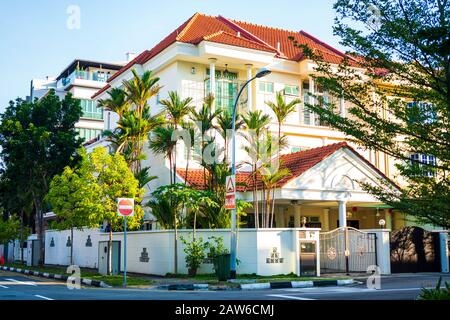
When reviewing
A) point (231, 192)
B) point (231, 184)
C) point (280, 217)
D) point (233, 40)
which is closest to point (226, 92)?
point (233, 40)

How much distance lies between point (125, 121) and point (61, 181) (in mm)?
4289

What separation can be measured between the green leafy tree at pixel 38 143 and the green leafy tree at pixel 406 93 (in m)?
21.5

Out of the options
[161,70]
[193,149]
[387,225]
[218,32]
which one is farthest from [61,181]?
[387,225]

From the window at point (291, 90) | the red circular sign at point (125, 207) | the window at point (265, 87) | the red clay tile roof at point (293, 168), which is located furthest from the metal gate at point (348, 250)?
the window at point (291, 90)

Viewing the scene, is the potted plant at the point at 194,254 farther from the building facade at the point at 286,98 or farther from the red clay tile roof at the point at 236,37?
the red clay tile roof at the point at 236,37

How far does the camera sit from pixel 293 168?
2812 cm

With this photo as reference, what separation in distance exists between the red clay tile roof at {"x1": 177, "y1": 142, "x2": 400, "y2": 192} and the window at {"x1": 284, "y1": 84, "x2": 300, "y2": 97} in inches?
221

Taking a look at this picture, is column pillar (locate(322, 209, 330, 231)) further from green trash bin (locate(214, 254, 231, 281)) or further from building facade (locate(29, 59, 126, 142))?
building facade (locate(29, 59, 126, 142))

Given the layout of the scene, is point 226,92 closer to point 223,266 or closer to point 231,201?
A: point 231,201

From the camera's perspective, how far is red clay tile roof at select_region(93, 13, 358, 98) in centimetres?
3155

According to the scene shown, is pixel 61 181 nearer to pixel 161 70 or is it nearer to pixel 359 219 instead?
pixel 161 70

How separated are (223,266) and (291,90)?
53.7ft

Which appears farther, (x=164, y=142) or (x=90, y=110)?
(x=90, y=110)

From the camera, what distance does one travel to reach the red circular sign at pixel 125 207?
20000mm
